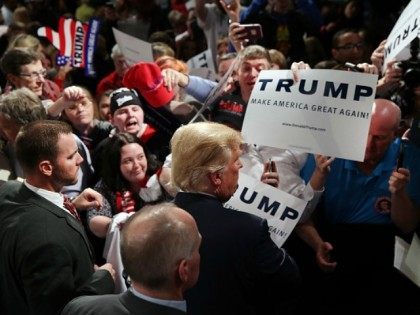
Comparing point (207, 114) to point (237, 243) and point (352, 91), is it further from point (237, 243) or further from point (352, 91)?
point (237, 243)

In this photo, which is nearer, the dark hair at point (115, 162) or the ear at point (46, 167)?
the ear at point (46, 167)

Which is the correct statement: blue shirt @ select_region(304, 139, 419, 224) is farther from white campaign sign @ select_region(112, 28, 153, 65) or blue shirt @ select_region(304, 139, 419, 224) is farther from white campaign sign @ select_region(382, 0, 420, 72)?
white campaign sign @ select_region(112, 28, 153, 65)

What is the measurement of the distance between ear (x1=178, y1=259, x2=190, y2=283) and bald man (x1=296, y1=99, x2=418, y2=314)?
1.66 meters

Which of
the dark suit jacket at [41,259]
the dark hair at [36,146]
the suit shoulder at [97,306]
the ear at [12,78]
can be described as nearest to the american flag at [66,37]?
the ear at [12,78]

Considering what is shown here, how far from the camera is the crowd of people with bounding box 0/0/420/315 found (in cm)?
270

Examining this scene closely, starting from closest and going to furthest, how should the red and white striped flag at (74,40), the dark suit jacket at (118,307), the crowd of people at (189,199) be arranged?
the dark suit jacket at (118,307) < the crowd of people at (189,199) < the red and white striped flag at (74,40)

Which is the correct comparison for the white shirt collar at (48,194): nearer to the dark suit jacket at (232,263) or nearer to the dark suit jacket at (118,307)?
the dark suit jacket at (232,263)

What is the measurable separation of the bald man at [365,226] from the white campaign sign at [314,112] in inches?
11.8

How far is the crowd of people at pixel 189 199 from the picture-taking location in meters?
2.70

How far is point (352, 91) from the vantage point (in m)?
3.51

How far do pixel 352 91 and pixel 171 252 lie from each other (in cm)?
164

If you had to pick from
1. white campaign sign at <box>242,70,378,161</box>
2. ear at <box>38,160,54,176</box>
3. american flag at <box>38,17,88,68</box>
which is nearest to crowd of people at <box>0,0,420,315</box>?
ear at <box>38,160,54,176</box>

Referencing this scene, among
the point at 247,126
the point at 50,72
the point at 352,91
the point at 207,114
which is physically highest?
the point at 352,91

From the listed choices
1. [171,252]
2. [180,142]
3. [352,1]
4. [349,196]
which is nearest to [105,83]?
[352,1]
